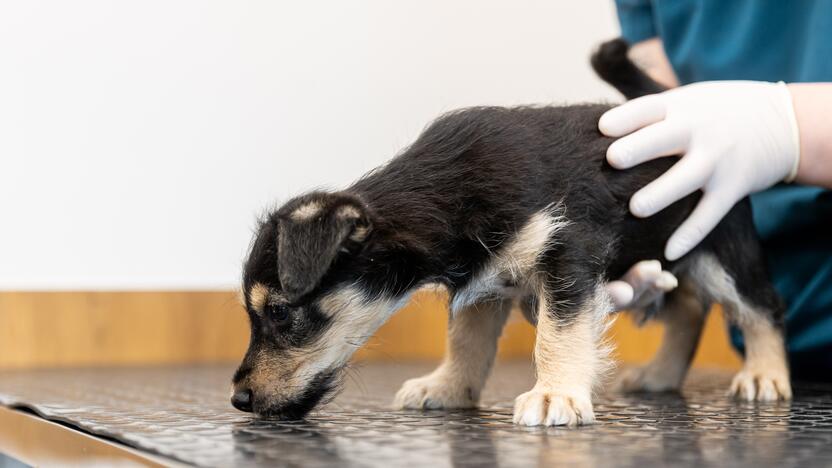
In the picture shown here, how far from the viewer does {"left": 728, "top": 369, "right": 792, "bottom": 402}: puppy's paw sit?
172cm

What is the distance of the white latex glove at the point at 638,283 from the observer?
1.58m

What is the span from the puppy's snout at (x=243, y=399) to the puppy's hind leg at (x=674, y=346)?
3.00 feet

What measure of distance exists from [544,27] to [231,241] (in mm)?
1515

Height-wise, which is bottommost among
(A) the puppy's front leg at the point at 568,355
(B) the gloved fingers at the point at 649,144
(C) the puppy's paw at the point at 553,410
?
(C) the puppy's paw at the point at 553,410

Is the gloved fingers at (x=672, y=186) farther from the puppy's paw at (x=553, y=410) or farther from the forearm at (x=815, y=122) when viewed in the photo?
the puppy's paw at (x=553, y=410)

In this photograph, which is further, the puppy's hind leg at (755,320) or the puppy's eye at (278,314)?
the puppy's hind leg at (755,320)

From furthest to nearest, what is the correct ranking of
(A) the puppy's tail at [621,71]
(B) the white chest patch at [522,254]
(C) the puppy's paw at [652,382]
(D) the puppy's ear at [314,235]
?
(C) the puppy's paw at [652,382]
(A) the puppy's tail at [621,71]
(B) the white chest patch at [522,254]
(D) the puppy's ear at [314,235]

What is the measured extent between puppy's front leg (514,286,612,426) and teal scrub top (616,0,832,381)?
2.34ft

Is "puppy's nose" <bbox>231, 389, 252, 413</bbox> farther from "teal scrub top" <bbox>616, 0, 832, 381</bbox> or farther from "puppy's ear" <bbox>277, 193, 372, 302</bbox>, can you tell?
"teal scrub top" <bbox>616, 0, 832, 381</bbox>

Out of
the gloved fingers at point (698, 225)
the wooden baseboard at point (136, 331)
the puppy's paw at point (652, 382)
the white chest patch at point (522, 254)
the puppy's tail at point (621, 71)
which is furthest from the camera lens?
the wooden baseboard at point (136, 331)

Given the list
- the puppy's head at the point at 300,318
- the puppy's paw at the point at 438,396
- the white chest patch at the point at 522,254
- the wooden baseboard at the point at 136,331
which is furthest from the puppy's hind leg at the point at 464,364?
the wooden baseboard at the point at 136,331

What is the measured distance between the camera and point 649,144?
5.27ft

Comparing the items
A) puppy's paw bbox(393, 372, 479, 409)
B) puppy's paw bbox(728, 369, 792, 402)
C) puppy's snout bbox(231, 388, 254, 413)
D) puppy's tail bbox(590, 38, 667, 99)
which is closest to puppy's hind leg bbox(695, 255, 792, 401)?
puppy's paw bbox(728, 369, 792, 402)

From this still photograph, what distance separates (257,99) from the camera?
324 centimetres
